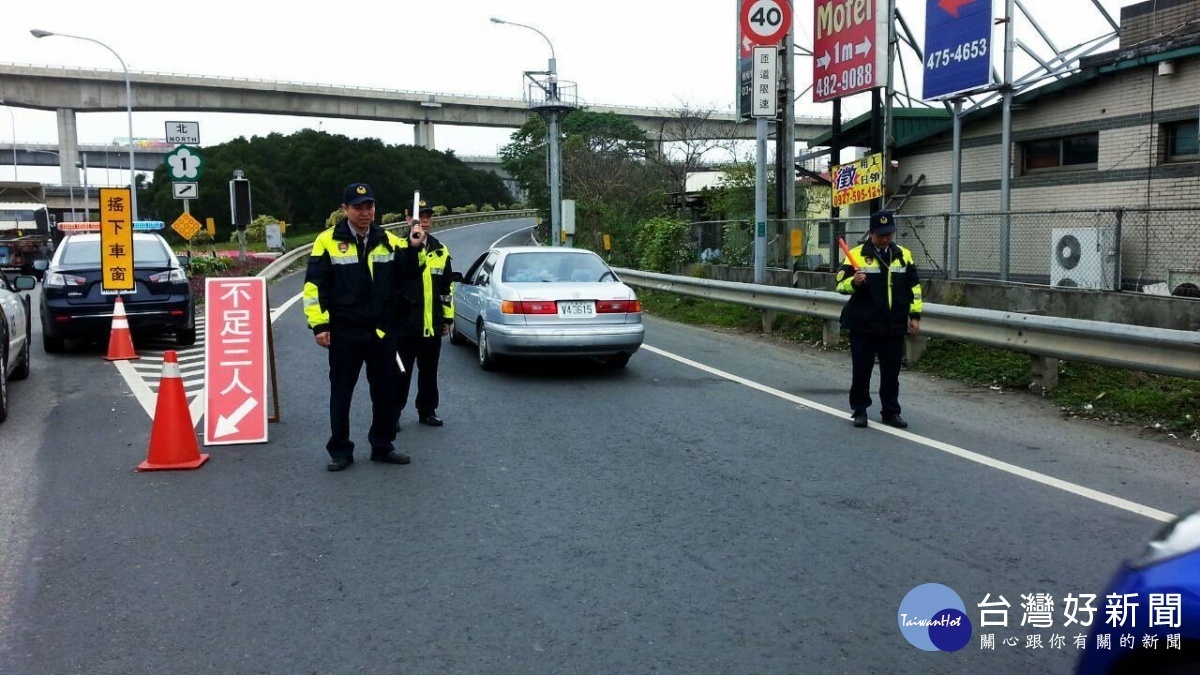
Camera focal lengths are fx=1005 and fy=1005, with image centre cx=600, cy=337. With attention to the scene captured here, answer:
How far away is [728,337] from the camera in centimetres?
1512

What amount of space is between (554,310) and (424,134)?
6338 centimetres

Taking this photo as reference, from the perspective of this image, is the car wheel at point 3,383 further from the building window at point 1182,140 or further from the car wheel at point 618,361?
the building window at point 1182,140

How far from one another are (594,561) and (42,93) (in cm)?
6150

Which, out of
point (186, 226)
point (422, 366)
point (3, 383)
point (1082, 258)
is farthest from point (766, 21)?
point (186, 226)

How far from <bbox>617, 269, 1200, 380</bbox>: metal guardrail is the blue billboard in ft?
24.5

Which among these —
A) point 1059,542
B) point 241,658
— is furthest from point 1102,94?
point 241,658

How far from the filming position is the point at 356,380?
697cm

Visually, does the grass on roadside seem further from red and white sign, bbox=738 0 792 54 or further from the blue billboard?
the blue billboard

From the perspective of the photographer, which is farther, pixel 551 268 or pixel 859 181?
pixel 859 181

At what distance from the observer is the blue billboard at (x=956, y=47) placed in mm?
18016

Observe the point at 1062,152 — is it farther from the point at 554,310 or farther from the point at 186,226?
the point at 186,226

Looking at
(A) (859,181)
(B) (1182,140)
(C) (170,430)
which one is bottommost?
(C) (170,430)

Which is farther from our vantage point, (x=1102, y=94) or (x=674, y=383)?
(x=1102, y=94)

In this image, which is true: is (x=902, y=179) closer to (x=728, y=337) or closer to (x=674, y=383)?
(x=728, y=337)
